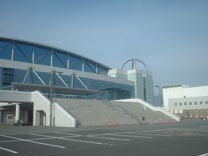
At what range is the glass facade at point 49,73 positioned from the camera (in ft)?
201

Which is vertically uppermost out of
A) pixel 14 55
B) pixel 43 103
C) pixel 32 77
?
pixel 14 55

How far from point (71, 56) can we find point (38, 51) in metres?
11.1

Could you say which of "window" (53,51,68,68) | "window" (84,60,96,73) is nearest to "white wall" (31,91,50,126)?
"window" (53,51,68,68)

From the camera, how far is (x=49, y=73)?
6738cm

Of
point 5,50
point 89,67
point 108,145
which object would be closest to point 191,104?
point 89,67

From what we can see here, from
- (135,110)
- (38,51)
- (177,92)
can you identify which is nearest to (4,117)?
(38,51)

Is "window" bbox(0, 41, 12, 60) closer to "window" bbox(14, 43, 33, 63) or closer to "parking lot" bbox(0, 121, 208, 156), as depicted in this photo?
"window" bbox(14, 43, 33, 63)

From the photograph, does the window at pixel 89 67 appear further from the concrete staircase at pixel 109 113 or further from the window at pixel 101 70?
the concrete staircase at pixel 109 113

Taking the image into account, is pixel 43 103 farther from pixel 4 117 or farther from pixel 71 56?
pixel 71 56

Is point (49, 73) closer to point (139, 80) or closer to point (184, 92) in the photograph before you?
point (139, 80)

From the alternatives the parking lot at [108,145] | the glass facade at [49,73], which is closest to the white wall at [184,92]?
the glass facade at [49,73]

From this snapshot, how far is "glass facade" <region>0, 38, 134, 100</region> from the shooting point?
201 feet

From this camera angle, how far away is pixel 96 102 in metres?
49.2

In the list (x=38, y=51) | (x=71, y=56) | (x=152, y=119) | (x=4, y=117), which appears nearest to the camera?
(x=152, y=119)
